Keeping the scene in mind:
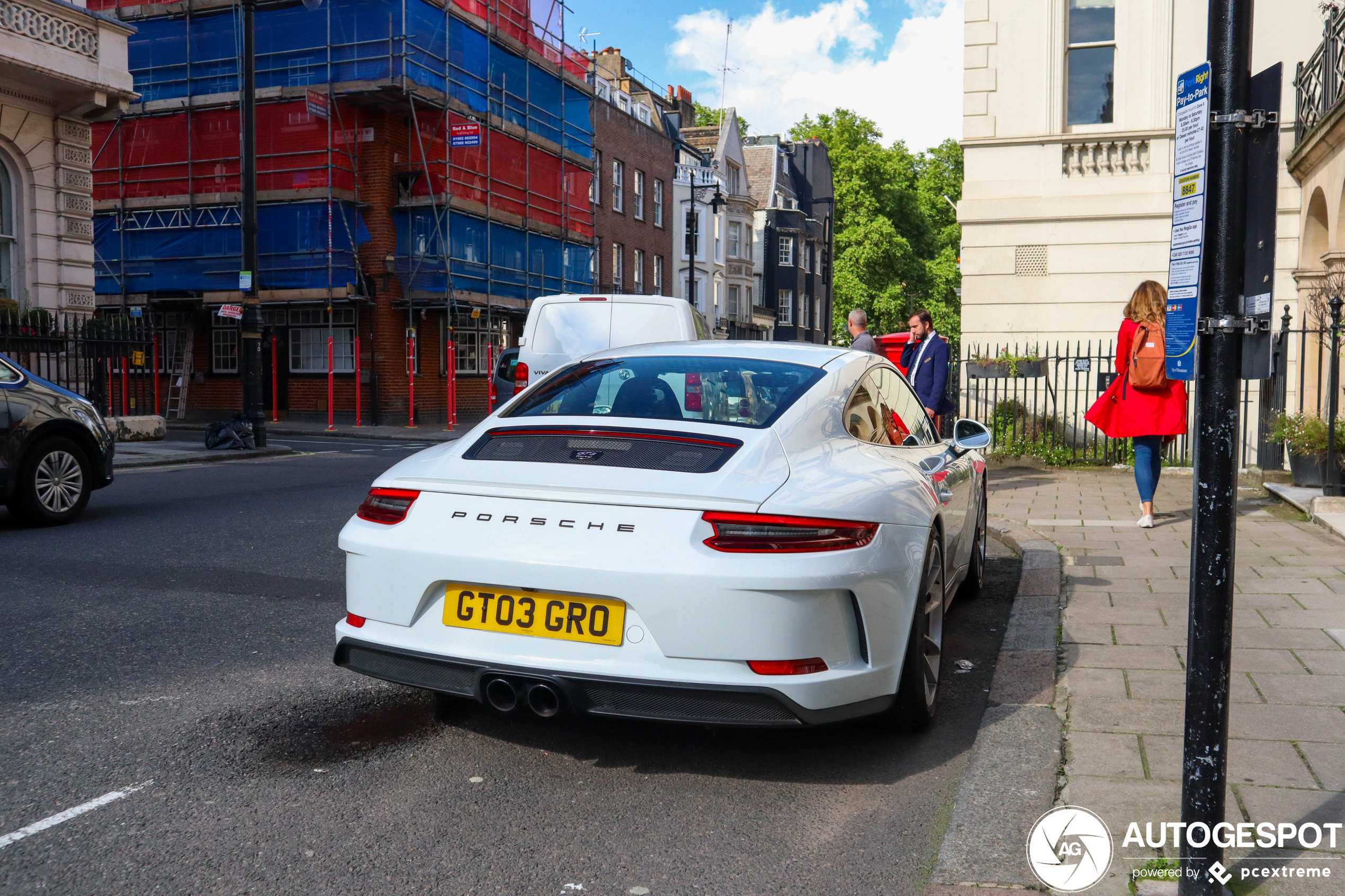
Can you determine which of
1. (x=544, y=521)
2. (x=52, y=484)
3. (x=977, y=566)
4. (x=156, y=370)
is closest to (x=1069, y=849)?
(x=544, y=521)

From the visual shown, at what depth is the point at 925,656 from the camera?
401 centimetres

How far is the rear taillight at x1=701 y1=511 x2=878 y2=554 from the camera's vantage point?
3.31m

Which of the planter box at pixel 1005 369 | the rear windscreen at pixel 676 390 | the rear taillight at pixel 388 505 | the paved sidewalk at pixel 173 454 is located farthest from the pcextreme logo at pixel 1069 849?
the paved sidewalk at pixel 173 454

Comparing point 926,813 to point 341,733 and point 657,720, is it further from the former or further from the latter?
point 341,733

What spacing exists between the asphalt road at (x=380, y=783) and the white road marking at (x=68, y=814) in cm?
3

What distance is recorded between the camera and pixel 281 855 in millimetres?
2992

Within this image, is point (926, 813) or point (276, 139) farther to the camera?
point (276, 139)

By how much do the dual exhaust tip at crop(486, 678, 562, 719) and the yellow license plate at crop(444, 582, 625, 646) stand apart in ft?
0.48

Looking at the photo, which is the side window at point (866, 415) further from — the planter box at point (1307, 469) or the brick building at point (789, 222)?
the brick building at point (789, 222)

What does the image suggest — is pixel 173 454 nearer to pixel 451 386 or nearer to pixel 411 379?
pixel 411 379

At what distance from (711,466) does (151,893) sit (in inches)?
73.6

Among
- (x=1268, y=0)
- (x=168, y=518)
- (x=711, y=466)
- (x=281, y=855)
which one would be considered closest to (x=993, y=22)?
(x=1268, y=0)

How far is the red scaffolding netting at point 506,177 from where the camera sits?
27953 millimetres

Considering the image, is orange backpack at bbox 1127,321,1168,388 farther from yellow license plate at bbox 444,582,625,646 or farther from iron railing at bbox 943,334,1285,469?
yellow license plate at bbox 444,582,625,646
